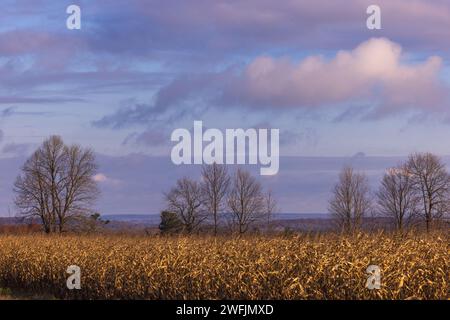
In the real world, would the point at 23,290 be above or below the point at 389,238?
below

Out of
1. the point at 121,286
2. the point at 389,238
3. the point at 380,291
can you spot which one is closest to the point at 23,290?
the point at 121,286

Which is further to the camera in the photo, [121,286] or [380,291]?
[121,286]

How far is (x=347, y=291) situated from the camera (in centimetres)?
1422

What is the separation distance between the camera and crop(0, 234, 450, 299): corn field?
1423cm

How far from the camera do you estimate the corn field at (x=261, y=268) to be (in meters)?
14.2

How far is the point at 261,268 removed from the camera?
1638 cm
